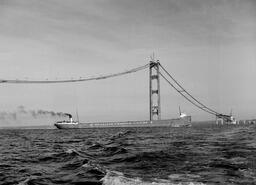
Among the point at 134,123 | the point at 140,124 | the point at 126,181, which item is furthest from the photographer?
the point at 134,123

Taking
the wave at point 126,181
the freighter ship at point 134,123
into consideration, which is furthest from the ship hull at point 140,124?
the wave at point 126,181

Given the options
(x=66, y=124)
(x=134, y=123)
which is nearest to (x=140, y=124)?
(x=134, y=123)

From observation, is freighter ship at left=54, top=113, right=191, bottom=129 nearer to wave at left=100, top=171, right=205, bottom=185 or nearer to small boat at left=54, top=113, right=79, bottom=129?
small boat at left=54, top=113, right=79, bottom=129

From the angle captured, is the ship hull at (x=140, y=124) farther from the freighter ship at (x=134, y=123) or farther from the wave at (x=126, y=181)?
the wave at (x=126, y=181)

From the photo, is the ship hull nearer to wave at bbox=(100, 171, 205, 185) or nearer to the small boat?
the small boat

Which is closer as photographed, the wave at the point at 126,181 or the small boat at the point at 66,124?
the wave at the point at 126,181

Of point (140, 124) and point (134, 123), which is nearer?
point (140, 124)

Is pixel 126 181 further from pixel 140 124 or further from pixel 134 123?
pixel 134 123

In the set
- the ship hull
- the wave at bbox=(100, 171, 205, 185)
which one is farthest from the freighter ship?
the wave at bbox=(100, 171, 205, 185)

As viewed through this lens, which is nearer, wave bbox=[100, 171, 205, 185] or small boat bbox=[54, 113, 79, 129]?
wave bbox=[100, 171, 205, 185]

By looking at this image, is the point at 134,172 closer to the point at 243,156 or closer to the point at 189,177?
the point at 189,177

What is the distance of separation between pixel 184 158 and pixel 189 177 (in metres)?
7.32

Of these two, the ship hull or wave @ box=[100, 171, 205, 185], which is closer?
wave @ box=[100, 171, 205, 185]

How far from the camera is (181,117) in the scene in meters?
160
